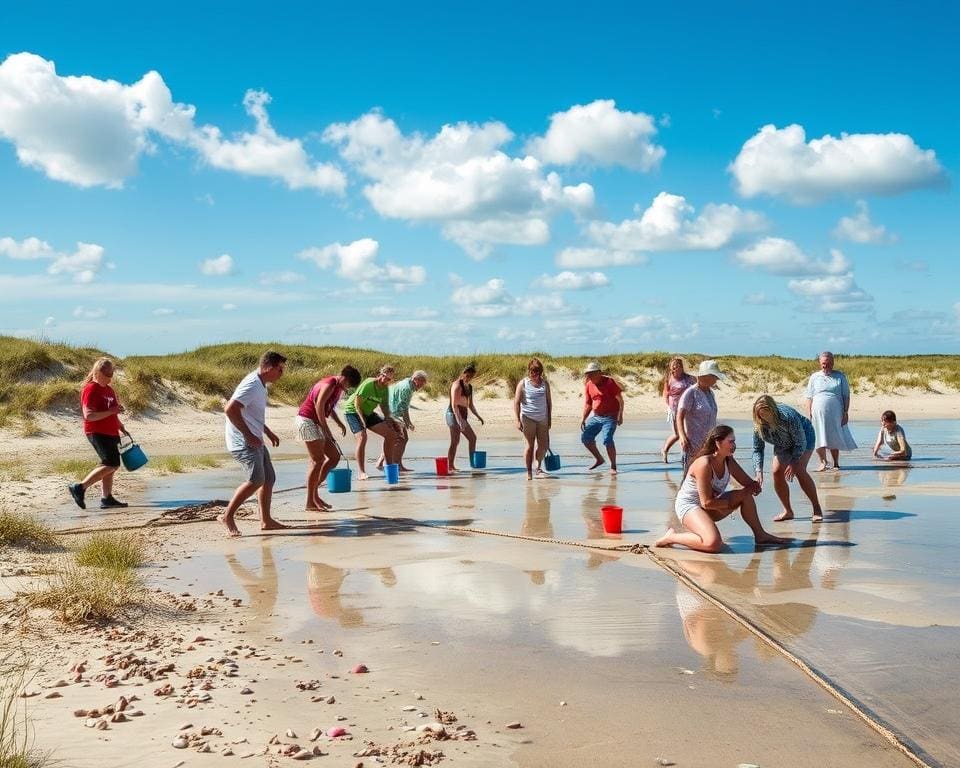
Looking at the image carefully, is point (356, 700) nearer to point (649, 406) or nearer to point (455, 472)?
point (455, 472)

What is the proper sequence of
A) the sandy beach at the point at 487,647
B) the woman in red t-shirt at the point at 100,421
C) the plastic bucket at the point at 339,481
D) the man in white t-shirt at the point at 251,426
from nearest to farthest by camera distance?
1. the sandy beach at the point at 487,647
2. the man in white t-shirt at the point at 251,426
3. the woman in red t-shirt at the point at 100,421
4. the plastic bucket at the point at 339,481

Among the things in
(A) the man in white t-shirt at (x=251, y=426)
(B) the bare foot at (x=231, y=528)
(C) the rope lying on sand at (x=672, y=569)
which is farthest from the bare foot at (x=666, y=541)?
(B) the bare foot at (x=231, y=528)

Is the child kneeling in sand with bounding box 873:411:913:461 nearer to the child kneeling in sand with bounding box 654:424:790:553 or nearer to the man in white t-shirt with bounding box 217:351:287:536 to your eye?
the child kneeling in sand with bounding box 654:424:790:553

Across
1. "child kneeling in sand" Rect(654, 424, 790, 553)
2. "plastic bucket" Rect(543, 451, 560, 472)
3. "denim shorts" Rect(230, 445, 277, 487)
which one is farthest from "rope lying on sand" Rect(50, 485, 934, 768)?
"plastic bucket" Rect(543, 451, 560, 472)

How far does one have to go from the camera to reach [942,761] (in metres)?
4.35

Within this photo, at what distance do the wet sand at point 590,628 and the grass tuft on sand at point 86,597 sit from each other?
23.3 inches

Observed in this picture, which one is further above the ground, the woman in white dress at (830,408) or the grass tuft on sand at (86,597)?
the woman in white dress at (830,408)

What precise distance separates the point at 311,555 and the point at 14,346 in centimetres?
1977

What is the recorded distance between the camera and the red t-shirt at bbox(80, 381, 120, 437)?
38.8ft

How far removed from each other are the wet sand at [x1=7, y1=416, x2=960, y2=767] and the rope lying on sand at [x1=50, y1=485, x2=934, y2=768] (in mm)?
61

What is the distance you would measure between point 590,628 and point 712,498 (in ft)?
10.1

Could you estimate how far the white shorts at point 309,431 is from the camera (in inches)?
450

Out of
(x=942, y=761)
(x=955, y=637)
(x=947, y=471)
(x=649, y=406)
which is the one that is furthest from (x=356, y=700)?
(x=649, y=406)

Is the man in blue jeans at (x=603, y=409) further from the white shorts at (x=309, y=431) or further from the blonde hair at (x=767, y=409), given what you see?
the blonde hair at (x=767, y=409)
